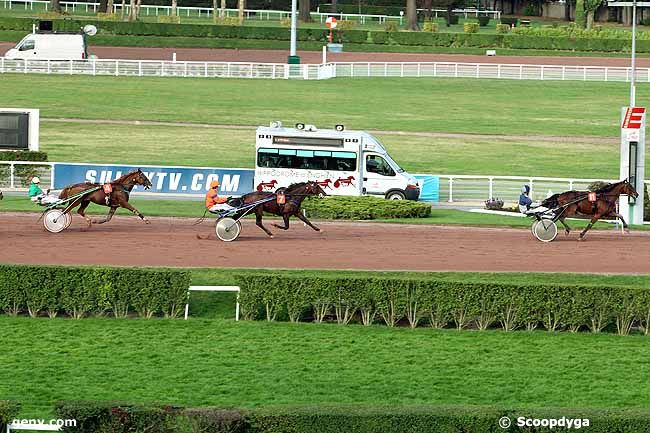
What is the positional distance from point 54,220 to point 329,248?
16.7 feet

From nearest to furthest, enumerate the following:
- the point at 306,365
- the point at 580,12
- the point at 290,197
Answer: the point at 306,365
the point at 290,197
the point at 580,12

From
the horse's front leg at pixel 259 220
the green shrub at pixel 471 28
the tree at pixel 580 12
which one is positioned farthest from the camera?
the tree at pixel 580 12

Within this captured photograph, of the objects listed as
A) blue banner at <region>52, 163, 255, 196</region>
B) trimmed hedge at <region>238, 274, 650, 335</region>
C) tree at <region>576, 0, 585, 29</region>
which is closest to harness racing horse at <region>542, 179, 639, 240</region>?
trimmed hedge at <region>238, 274, 650, 335</region>

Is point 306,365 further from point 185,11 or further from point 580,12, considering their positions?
point 185,11

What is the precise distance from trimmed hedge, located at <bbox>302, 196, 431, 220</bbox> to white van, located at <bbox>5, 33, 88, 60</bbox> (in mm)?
34728

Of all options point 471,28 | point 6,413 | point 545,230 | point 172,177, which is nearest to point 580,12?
point 471,28

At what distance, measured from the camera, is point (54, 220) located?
2562cm

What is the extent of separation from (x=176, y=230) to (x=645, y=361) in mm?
11599

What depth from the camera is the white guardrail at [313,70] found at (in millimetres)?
60781

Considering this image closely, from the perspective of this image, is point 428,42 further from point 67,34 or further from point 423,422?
point 423,422

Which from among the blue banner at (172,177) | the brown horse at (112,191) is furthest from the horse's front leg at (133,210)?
the blue banner at (172,177)

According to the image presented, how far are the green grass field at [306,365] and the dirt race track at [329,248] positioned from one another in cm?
403

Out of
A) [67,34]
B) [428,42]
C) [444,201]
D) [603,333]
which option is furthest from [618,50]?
[603,333]

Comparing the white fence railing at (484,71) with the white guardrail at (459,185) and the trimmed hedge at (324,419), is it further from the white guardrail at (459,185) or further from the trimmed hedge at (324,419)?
the trimmed hedge at (324,419)
